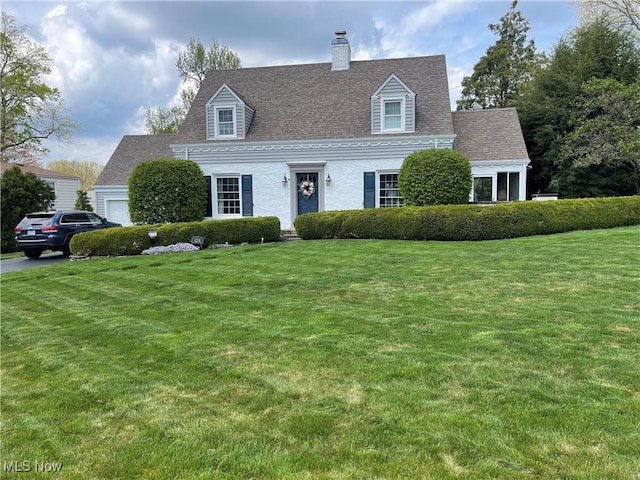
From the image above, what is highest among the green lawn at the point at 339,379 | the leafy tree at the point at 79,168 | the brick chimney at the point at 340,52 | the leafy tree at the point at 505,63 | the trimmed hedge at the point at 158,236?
the leafy tree at the point at 505,63

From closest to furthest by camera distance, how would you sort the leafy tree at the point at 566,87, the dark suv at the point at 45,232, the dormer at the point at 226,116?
the dark suv at the point at 45,232 → the dormer at the point at 226,116 → the leafy tree at the point at 566,87

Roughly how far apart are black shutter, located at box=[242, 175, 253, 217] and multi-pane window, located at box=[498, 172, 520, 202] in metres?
10.5

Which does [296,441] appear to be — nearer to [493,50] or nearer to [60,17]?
[60,17]

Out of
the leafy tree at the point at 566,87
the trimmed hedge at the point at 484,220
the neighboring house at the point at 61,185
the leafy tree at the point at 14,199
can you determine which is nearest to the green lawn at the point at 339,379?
the trimmed hedge at the point at 484,220

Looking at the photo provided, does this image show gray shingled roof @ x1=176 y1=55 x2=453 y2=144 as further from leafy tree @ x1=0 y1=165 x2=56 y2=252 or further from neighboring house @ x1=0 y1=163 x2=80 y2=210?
neighboring house @ x1=0 y1=163 x2=80 y2=210

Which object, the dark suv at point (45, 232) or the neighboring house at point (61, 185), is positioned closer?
the dark suv at point (45, 232)

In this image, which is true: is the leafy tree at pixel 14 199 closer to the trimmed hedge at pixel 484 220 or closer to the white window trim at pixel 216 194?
the white window trim at pixel 216 194

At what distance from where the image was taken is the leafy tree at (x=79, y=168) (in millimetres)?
55987

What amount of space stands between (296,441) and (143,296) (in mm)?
5339

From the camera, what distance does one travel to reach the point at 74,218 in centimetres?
1606

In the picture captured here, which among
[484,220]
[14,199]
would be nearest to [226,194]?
[14,199]

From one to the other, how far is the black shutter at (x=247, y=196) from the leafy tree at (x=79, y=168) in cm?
4555

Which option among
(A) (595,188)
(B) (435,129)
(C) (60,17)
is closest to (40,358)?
(C) (60,17)

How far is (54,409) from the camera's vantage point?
3.17m
